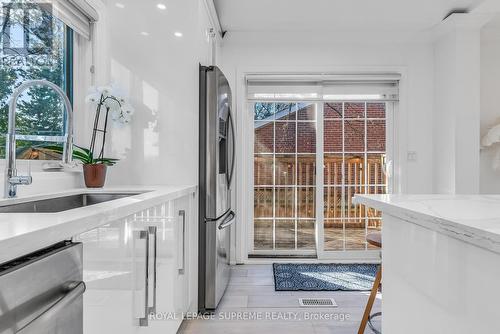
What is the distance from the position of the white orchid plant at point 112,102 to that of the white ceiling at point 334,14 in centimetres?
137

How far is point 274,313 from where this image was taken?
2.31 meters

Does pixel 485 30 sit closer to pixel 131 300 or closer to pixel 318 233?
pixel 318 233

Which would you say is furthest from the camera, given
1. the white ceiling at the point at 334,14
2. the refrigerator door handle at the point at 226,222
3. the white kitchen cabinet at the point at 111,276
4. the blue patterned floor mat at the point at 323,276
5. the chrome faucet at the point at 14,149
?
the white ceiling at the point at 334,14

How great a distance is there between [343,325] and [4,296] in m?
2.03

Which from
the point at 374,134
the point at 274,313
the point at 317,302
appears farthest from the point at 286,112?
the point at 274,313

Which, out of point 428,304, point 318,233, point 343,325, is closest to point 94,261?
point 428,304

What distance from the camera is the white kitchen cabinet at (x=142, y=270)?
3.01 ft

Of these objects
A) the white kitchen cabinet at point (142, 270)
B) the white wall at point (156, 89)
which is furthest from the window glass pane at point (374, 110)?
the white kitchen cabinet at point (142, 270)

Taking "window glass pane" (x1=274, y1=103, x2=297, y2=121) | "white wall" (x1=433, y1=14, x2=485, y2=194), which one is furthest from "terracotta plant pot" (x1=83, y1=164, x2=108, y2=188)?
"white wall" (x1=433, y1=14, x2=485, y2=194)

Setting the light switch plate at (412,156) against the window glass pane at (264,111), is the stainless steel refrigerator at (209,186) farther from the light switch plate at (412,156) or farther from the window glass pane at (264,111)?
the light switch plate at (412,156)

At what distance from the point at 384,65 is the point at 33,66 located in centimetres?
316

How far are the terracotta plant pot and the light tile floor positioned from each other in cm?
103

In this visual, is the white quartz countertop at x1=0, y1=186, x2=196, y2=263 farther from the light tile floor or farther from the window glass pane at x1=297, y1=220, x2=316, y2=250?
the window glass pane at x1=297, y1=220, x2=316, y2=250

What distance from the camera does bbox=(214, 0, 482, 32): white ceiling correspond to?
2898mm
